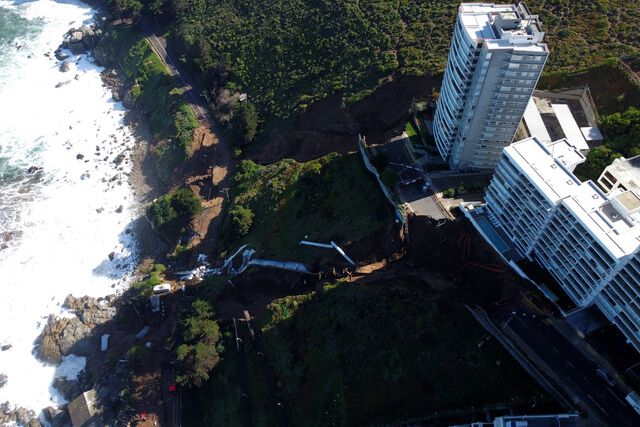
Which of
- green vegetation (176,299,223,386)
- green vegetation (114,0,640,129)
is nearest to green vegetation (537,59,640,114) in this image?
green vegetation (114,0,640,129)

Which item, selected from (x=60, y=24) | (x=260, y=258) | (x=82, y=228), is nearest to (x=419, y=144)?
(x=260, y=258)

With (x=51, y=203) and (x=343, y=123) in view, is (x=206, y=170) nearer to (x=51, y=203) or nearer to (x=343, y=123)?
(x=343, y=123)

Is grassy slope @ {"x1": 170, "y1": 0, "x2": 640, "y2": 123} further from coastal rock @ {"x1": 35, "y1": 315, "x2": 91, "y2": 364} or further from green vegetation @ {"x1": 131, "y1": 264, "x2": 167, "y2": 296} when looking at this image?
coastal rock @ {"x1": 35, "y1": 315, "x2": 91, "y2": 364}

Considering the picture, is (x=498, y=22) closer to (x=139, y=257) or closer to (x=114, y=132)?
(x=139, y=257)

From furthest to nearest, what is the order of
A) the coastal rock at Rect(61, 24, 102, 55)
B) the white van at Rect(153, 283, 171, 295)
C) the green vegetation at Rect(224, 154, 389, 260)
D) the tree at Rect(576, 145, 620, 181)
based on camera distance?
the coastal rock at Rect(61, 24, 102, 55) < the white van at Rect(153, 283, 171, 295) < the green vegetation at Rect(224, 154, 389, 260) < the tree at Rect(576, 145, 620, 181)

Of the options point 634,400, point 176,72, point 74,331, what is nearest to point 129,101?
point 176,72

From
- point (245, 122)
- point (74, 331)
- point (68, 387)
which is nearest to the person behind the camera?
point (68, 387)
